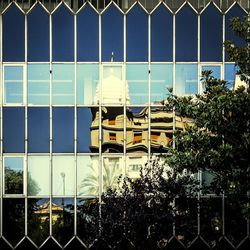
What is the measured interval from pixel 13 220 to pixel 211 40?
34.8 feet

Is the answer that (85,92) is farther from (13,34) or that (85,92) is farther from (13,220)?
(13,220)

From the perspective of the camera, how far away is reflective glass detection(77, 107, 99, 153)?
26.9 metres

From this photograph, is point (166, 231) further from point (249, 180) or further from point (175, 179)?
point (249, 180)

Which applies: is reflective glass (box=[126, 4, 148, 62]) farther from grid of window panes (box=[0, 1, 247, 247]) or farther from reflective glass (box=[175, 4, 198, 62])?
reflective glass (box=[175, 4, 198, 62])

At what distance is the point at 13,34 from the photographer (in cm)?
2717

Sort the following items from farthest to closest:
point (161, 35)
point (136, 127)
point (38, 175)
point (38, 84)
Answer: point (161, 35) → point (38, 84) → point (136, 127) → point (38, 175)

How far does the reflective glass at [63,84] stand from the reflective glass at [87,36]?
0.78 m

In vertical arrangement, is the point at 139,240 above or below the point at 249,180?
below

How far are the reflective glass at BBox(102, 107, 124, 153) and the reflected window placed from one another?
0.36 meters

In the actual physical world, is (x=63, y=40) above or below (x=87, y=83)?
above

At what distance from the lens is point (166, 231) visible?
947 inches

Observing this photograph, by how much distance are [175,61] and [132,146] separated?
3798 mm

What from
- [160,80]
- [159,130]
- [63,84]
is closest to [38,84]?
[63,84]

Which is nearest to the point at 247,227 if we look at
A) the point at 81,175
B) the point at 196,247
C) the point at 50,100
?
the point at 196,247
